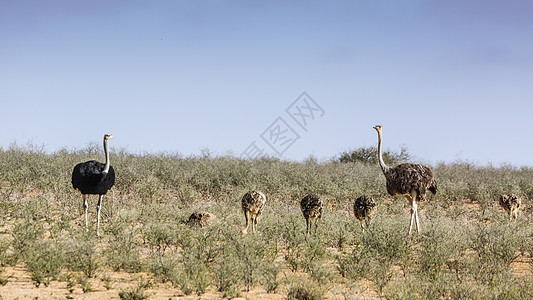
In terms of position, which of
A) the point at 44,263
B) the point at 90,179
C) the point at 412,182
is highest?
the point at 90,179

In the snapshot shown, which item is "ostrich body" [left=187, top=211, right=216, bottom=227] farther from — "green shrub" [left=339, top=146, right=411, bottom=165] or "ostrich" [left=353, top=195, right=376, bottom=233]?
"green shrub" [left=339, top=146, right=411, bottom=165]

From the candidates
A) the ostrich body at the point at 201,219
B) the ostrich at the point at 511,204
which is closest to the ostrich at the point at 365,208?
the ostrich body at the point at 201,219

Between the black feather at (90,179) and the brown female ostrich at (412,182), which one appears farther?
the brown female ostrich at (412,182)

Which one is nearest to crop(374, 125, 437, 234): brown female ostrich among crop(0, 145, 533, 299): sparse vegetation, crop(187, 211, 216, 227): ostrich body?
crop(0, 145, 533, 299): sparse vegetation

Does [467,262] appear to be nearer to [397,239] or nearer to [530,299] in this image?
[397,239]

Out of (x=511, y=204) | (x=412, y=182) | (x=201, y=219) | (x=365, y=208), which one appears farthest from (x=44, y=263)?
(x=511, y=204)

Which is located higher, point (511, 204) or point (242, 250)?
point (511, 204)

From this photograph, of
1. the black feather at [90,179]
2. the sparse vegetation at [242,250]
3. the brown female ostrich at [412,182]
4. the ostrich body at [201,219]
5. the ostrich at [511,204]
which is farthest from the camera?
the ostrich at [511,204]

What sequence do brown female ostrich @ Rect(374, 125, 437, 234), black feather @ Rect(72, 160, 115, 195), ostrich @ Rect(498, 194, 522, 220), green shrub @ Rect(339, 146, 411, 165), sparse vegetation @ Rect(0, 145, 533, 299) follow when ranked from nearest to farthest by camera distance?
sparse vegetation @ Rect(0, 145, 533, 299)
black feather @ Rect(72, 160, 115, 195)
brown female ostrich @ Rect(374, 125, 437, 234)
ostrich @ Rect(498, 194, 522, 220)
green shrub @ Rect(339, 146, 411, 165)

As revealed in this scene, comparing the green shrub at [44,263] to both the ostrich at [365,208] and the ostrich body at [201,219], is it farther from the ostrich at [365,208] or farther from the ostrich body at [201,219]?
the ostrich at [365,208]

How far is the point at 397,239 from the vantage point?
328 inches

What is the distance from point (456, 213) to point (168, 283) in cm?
1110

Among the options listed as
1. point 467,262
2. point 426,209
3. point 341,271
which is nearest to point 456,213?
point 426,209

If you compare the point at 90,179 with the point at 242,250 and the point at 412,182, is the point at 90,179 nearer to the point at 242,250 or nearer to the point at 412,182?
the point at 242,250
